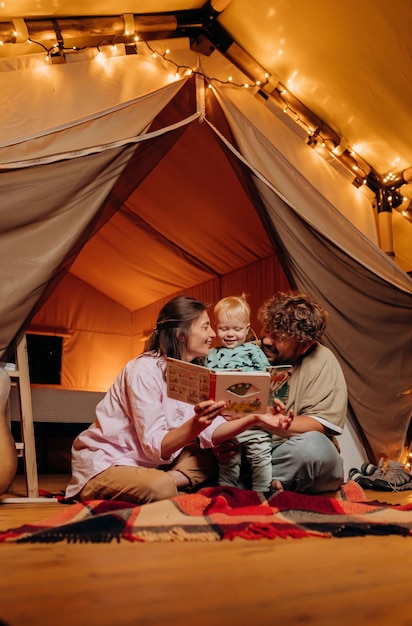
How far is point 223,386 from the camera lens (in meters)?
1.62

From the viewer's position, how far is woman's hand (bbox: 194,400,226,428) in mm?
1637

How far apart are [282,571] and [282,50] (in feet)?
9.01

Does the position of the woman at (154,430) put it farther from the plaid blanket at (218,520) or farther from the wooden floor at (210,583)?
the wooden floor at (210,583)

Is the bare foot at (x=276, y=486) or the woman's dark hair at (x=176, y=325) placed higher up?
the woman's dark hair at (x=176, y=325)

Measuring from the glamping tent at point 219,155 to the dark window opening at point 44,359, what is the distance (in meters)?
2.57

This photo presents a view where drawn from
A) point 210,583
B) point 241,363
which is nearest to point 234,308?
point 241,363

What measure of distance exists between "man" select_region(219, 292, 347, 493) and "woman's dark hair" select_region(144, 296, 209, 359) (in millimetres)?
369

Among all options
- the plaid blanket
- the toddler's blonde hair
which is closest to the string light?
the toddler's blonde hair

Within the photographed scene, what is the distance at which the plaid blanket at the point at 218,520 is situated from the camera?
1269 millimetres

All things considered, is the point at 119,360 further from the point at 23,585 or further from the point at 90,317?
the point at 23,585

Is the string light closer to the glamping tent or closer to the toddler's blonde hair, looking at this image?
the glamping tent

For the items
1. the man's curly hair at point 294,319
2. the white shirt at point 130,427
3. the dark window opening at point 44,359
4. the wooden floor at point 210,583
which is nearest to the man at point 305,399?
the man's curly hair at point 294,319

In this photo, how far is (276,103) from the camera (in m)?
3.14

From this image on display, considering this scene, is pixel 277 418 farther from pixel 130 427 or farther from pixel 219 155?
pixel 219 155
